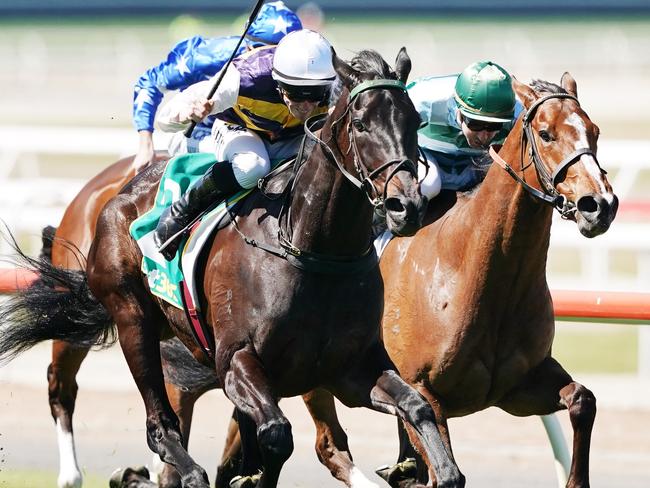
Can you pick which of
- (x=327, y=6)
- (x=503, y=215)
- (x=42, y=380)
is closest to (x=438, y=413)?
(x=503, y=215)

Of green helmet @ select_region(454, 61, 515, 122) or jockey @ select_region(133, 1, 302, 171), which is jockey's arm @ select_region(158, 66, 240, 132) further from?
green helmet @ select_region(454, 61, 515, 122)

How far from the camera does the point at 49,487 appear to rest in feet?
20.2

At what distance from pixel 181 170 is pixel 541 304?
4.83ft

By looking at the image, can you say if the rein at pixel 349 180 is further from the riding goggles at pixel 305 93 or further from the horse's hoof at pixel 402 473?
the horse's hoof at pixel 402 473

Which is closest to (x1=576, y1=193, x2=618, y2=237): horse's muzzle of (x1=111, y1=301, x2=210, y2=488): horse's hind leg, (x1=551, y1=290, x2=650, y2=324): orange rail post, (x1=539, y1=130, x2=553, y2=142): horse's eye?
(x1=539, y1=130, x2=553, y2=142): horse's eye

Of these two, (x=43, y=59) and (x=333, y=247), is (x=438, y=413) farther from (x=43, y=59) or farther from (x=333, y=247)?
(x=43, y=59)

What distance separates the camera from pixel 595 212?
4.23m

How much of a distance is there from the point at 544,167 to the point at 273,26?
52.6 inches

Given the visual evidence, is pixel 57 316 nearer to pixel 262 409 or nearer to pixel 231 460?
pixel 231 460

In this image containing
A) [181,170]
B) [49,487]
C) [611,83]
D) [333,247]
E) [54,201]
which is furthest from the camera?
[611,83]

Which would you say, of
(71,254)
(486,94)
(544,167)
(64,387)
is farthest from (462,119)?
(64,387)

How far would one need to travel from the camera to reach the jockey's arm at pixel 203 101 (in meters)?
4.47

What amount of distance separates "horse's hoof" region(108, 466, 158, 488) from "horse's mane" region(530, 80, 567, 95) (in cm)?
223

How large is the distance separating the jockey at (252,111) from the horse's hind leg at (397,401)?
0.81 meters
